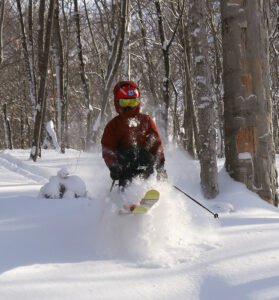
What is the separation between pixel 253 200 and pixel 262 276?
2672 millimetres

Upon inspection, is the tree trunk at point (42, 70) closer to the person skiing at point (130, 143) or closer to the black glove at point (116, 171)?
the person skiing at point (130, 143)

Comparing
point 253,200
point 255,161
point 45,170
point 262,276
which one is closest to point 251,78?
point 255,161

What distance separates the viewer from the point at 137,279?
277cm

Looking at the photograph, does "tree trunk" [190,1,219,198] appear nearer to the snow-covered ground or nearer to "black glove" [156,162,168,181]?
the snow-covered ground

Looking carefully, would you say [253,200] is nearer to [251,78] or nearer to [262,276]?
[251,78]

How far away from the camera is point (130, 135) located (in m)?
4.00

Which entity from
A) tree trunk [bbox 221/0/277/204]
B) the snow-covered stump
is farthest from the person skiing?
the snow-covered stump

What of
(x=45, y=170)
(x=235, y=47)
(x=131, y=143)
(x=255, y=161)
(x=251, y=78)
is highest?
(x=235, y=47)

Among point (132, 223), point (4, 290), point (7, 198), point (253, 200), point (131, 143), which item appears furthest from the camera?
point (7, 198)

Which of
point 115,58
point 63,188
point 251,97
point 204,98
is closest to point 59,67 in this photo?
point 115,58

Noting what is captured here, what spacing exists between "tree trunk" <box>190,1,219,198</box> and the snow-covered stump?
7.31 ft

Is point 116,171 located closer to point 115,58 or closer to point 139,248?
point 139,248

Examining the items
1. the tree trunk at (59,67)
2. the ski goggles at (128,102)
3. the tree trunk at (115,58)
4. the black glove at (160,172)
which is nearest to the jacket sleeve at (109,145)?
the ski goggles at (128,102)

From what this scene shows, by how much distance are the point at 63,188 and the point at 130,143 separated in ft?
8.25
